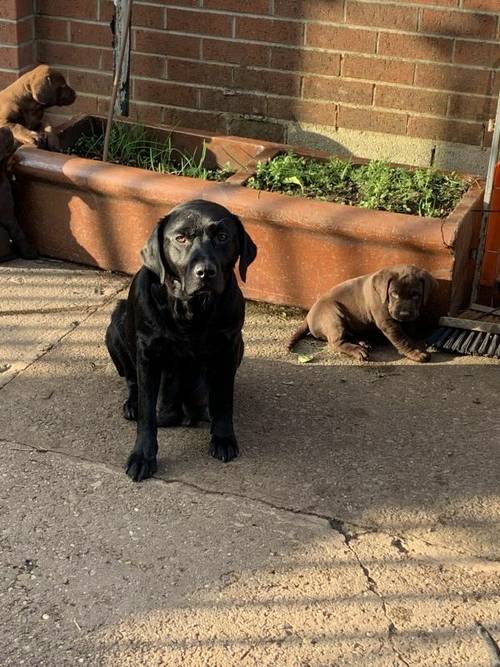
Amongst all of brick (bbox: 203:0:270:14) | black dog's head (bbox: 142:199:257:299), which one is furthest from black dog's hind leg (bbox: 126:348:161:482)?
brick (bbox: 203:0:270:14)

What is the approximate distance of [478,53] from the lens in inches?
269

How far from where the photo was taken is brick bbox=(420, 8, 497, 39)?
22.1ft

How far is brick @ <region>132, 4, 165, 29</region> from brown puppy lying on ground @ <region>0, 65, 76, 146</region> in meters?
0.88

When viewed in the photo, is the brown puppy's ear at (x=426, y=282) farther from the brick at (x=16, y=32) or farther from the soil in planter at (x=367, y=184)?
the brick at (x=16, y=32)

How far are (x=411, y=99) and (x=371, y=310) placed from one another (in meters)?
2.00

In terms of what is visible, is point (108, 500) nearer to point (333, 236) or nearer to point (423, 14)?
point (333, 236)

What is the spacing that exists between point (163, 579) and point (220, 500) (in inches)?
22.5

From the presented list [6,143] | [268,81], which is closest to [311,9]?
[268,81]

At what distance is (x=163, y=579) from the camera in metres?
3.95

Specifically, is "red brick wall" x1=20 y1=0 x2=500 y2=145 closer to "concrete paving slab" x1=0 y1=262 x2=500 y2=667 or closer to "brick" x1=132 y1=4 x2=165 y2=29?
"brick" x1=132 y1=4 x2=165 y2=29

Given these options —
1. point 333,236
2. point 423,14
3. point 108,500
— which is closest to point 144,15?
point 423,14

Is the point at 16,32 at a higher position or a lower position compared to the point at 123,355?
higher

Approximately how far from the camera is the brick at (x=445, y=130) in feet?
23.1

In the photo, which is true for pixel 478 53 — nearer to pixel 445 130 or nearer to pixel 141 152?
pixel 445 130
